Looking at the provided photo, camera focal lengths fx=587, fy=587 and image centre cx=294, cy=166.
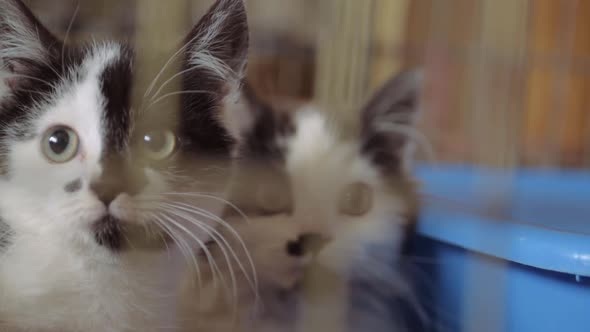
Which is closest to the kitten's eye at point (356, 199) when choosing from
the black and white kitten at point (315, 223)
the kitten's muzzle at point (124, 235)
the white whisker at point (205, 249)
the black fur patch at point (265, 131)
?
the black and white kitten at point (315, 223)

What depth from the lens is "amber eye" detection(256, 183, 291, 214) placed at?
78 centimetres

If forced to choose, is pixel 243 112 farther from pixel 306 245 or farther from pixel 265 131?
pixel 306 245

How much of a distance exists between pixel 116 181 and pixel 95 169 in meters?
0.03

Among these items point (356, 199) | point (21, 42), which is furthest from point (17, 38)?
point (356, 199)

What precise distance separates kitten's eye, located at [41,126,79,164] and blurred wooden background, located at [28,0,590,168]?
4.9 inches

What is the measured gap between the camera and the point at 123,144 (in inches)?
22.6

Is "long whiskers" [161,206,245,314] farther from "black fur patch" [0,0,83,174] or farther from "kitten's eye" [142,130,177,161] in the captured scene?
"black fur patch" [0,0,83,174]

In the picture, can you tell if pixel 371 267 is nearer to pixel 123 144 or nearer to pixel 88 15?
pixel 123 144

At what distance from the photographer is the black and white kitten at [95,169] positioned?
57cm

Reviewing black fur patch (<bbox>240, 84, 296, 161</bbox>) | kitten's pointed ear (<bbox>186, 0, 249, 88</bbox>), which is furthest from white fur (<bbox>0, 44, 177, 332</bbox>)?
black fur patch (<bbox>240, 84, 296, 161</bbox>)

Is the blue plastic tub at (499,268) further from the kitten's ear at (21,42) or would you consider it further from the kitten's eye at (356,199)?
the kitten's ear at (21,42)

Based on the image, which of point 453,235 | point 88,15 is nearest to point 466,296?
point 453,235

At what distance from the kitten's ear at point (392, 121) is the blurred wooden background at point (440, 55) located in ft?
0.12

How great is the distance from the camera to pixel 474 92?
0.95 metres
